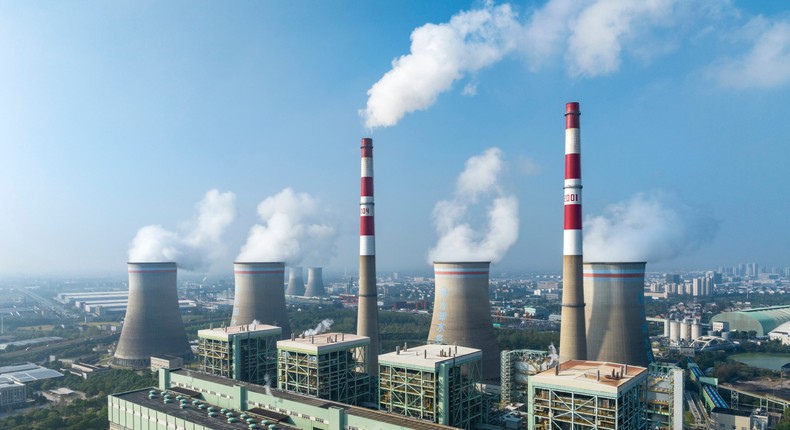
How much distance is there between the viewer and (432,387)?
1517cm

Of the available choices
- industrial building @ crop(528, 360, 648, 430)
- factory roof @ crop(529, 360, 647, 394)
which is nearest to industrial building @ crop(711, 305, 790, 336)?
factory roof @ crop(529, 360, 647, 394)

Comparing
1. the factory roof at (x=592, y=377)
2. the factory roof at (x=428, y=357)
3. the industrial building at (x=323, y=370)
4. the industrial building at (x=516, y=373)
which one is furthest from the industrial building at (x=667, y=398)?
the industrial building at (x=323, y=370)

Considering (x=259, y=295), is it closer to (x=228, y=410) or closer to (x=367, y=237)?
(x=367, y=237)

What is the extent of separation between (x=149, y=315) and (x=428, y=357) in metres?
22.1

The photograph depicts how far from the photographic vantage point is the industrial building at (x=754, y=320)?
171 feet

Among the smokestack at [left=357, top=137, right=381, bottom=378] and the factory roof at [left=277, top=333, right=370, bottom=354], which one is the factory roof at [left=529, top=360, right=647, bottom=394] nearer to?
the factory roof at [left=277, top=333, right=370, bottom=354]

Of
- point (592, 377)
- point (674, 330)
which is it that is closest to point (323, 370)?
point (592, 377)

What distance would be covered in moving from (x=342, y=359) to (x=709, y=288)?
94.7 m

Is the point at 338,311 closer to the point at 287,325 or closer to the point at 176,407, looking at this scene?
the point at 287,325

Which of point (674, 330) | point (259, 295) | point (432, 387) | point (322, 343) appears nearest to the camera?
point (432, 387)

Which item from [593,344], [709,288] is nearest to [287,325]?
[593,344]

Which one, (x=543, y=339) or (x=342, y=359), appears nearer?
(x=342, y=359)

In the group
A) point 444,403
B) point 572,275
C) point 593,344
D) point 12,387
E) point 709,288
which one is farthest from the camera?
point 709,288

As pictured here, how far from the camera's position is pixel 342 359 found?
61.6 feet
